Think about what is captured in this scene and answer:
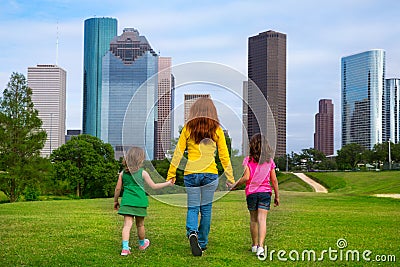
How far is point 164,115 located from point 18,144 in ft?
94.8

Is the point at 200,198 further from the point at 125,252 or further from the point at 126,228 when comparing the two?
the point at 125,252

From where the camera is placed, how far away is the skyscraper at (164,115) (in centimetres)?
764

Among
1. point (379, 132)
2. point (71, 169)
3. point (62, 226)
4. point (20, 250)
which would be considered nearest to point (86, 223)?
point (62, 226)

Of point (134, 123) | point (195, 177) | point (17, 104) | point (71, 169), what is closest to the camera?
point (195, 177)

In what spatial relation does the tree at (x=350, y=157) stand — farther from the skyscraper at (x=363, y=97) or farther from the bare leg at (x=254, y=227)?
the bare leg at (x=254, y=227)

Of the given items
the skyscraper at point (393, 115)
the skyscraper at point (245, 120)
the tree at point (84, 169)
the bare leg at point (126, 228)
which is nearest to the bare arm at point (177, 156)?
the bare leg at point (126, 228)

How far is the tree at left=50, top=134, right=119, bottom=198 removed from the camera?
162 ft

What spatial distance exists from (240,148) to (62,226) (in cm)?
417

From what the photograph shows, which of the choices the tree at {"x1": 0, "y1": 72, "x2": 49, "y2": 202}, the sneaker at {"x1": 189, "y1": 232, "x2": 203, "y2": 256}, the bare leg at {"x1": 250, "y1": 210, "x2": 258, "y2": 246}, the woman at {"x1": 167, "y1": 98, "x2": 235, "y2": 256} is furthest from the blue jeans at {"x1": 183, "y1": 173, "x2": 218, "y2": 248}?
the tree at {"x1": 0, "y1": 72, "x2": 49, "y2": 202}

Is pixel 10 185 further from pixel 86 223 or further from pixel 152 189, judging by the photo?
pixel 152 189

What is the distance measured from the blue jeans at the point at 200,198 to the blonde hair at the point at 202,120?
0.48m

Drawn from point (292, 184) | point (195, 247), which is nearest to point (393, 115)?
point (292, 184)

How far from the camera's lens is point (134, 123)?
7.57 meters

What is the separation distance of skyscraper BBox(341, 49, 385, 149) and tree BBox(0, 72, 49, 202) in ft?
397
